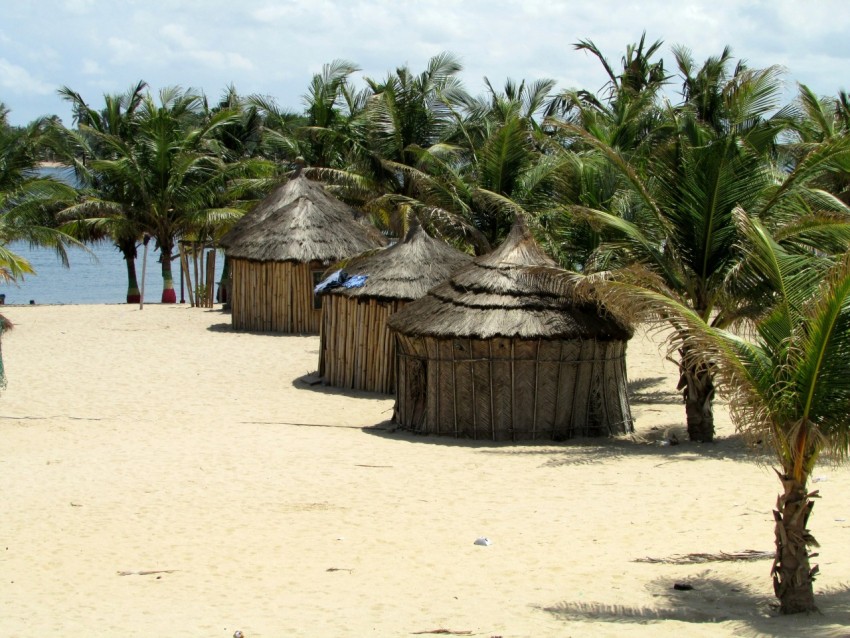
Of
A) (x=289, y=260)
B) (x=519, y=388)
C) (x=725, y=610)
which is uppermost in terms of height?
(x=289, y=260)

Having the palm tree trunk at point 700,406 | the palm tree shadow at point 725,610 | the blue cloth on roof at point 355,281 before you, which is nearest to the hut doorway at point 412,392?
the blue cloth on roof at point 355,281

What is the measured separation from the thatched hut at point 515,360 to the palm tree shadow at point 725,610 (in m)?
5.49

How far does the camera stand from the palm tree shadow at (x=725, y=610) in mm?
6277

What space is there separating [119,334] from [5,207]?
5.66 m

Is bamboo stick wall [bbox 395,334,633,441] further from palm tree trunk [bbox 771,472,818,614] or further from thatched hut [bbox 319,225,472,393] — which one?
palm tree trunk [bbox 771,472,818,614]

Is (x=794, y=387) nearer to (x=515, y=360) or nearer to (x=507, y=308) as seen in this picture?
(x=515, y=360)

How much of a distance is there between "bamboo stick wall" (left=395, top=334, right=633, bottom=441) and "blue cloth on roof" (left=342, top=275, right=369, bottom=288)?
343 cm

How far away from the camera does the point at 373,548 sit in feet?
27.6

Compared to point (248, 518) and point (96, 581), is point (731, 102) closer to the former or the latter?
point (248, 518)

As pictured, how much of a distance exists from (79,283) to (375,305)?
59418 mm

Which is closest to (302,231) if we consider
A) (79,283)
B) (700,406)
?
(700,406)

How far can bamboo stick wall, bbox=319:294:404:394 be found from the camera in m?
16.6

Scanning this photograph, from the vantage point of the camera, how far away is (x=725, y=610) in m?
6.82

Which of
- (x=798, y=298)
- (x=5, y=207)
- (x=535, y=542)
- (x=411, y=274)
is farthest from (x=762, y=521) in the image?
(x=5, y=207)
